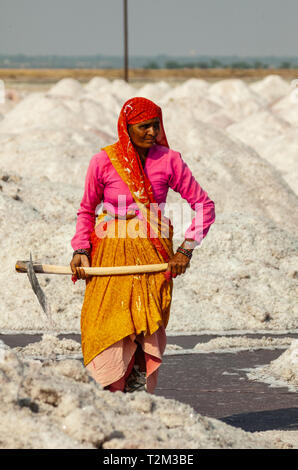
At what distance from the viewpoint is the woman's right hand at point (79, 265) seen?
4.08 m

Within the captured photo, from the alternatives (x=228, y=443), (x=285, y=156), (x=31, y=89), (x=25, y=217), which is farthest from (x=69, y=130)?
(x=31, y=89)

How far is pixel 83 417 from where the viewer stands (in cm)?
325

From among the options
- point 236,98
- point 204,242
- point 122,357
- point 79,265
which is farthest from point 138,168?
point 236,98

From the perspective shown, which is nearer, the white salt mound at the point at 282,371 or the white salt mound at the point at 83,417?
the white salt mound at the point at 83,417

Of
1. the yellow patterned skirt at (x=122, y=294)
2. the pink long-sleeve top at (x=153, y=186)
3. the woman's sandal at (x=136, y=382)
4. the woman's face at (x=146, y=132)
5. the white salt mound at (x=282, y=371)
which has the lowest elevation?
the white salt mound at (x=282, y=371)

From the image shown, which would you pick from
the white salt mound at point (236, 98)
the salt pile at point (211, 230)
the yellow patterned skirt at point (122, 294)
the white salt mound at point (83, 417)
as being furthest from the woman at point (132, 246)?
the white salt mound at point (236, 98)

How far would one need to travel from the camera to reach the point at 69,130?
56.7 feet

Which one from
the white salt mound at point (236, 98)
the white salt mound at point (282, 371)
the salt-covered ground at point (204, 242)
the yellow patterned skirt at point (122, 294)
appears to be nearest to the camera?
the yellow patterned skirt at point (122, 294)

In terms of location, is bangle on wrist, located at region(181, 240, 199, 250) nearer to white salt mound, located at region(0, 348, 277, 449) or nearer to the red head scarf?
the red head scarf

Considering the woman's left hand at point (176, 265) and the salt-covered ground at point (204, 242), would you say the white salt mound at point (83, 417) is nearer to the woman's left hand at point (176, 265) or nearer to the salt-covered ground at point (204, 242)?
the salt-covered ground at point (204, 242)

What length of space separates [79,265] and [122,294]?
0.75ft

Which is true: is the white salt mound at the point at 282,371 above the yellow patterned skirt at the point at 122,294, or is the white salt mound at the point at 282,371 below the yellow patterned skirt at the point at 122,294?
below

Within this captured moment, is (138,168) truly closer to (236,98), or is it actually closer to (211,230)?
(211,230)

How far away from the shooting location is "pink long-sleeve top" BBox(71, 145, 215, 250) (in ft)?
13.5
